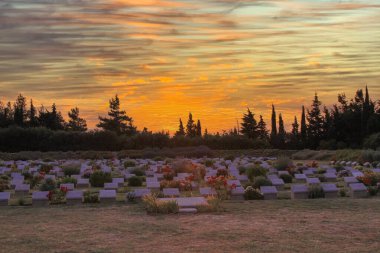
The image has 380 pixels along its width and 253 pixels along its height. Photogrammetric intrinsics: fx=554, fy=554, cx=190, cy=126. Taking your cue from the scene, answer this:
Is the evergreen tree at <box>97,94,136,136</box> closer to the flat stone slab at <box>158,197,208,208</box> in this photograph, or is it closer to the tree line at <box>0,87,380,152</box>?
the tree line at <box>0,87,380,152</box>

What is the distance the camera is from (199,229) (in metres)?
9.74

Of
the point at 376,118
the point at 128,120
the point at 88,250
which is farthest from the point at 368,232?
the point at 128,120

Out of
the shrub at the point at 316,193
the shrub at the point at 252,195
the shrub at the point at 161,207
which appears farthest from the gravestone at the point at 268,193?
the shrub at the point at 161,207

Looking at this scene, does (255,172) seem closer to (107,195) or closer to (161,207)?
(107,195)

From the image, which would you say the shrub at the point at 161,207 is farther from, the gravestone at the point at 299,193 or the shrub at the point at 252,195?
the gravestone at the point at 299,193

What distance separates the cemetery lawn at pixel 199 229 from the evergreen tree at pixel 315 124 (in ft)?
145

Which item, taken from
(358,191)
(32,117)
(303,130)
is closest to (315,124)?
(303,130)

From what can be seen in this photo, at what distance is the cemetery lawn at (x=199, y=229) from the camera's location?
27.2 ft

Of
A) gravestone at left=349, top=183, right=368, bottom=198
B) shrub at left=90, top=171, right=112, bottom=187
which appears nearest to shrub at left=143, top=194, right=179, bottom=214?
gravestone at left=349, top=183, right=368, bottom=198

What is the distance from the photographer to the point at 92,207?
13.4m

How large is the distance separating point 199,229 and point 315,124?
5120 cm

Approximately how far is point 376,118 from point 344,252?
44495 millimetres

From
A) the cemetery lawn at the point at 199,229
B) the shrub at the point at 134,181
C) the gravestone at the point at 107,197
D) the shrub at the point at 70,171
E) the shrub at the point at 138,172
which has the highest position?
the shrub at the point at 70,171

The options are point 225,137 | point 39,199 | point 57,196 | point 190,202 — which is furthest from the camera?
point 225,137
